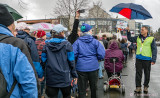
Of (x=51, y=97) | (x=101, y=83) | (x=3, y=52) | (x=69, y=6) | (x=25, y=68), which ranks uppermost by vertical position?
(x=69, y=6)

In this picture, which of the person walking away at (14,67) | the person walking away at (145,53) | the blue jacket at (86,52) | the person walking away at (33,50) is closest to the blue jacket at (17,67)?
the person walking away at (14,67)

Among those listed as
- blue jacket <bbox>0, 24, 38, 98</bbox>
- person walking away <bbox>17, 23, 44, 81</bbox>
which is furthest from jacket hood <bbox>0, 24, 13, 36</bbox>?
person walking away <bbox>17, 23, 44, 81</bbox>

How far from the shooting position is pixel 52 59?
11.9ft

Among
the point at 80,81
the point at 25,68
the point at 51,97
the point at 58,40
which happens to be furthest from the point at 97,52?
the point at 25,68

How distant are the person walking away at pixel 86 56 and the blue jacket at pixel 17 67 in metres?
2.56

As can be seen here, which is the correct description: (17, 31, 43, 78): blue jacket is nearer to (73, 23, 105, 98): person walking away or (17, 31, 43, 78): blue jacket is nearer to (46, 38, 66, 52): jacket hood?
(46, 38, 66, 52): jacket hood

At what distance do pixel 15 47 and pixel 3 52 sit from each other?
4.9 inches

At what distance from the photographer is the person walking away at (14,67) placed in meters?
1.86

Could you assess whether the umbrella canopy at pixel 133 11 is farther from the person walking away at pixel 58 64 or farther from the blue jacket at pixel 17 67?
the blue jacket at pixel 17 67

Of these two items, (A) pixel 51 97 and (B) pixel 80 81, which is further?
(B) pixel 80 81

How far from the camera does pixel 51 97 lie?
150 inches

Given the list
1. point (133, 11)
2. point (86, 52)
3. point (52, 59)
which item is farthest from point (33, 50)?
point (133, 11)

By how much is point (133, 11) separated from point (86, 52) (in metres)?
3.09

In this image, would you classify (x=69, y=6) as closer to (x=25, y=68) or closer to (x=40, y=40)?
(x=40, y=40)
